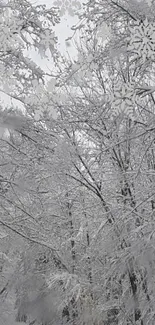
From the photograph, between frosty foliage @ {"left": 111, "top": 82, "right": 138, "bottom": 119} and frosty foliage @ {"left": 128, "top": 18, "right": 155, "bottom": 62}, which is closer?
frosty foliage @ {"left": 128, "top": 18, "right": 155, "bottom": 62}

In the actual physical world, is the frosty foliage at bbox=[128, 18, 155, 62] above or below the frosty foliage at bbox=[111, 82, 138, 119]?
above

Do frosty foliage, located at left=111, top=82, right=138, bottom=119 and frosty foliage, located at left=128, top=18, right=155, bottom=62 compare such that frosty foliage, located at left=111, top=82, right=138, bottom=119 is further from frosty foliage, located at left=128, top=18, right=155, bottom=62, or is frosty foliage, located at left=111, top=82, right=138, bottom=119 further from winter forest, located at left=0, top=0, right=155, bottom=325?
frosty foliage, located at left=128, top=18, right=155, bottom=62

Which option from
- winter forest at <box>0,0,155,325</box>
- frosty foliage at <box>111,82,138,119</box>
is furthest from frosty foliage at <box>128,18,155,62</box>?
frosty foliage at <box>111,82,138,119</box>

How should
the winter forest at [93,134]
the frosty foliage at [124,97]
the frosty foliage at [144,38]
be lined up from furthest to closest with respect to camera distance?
the winter forest at [93,134], the frosty foliage at [124,97], the frosty foliage at [144,38]

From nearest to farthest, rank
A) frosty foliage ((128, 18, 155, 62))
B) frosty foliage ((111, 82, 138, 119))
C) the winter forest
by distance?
frosty foliage ((128, 18, 155, 62)) → frosty foliage ((111, 82, 138, 119)) → the winter forest

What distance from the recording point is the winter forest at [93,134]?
455 centimetres

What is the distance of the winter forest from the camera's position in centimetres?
455

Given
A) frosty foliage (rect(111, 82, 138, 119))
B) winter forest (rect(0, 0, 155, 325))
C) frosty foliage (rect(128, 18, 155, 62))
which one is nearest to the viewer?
frosty foliage (rect(128, 18, 155, 62))

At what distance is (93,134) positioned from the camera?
8773 millimetres

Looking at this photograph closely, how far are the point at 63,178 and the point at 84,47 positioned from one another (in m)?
3.08

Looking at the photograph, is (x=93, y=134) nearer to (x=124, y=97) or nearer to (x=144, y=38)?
(x=124, y=97)

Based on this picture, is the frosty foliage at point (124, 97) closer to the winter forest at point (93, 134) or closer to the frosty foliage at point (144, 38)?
the winter forest at point (93, 134)

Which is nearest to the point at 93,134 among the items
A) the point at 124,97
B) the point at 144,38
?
the point at 124,97

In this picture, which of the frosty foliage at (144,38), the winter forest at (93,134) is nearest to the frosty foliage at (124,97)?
the winter forest at (93,134)
